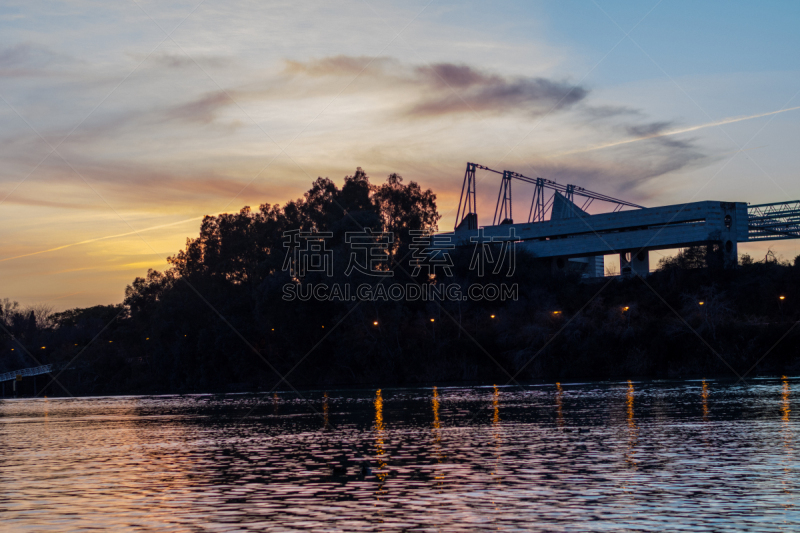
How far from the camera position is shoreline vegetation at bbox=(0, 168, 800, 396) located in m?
85.9

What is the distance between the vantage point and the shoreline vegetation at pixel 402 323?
3383 inches

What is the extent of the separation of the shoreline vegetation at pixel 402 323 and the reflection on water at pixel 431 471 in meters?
38.3

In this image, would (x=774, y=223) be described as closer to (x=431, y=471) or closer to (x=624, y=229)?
(x=624, y=229)

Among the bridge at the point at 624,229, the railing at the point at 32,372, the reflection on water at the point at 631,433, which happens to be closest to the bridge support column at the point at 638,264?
the bridge at the point at 624,229

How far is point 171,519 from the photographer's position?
19.3 meters

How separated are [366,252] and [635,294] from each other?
110 ft

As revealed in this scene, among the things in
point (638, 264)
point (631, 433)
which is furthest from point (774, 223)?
point (631, 433)

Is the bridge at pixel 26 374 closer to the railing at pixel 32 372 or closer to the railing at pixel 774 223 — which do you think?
the railing at pixel 32 372

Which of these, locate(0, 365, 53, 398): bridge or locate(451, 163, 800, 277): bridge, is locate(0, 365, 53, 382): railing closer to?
locate(0, 365, 53, 398): bridge

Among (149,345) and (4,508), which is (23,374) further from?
(4,508)

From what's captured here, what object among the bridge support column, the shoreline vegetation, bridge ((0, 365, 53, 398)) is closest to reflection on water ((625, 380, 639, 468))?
the shoreline vegetation

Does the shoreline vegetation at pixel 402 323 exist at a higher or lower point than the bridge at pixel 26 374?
higher

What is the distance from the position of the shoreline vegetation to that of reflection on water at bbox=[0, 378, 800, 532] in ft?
126

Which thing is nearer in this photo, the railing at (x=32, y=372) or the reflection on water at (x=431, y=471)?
the reflection on water at (x=431, y=471)
